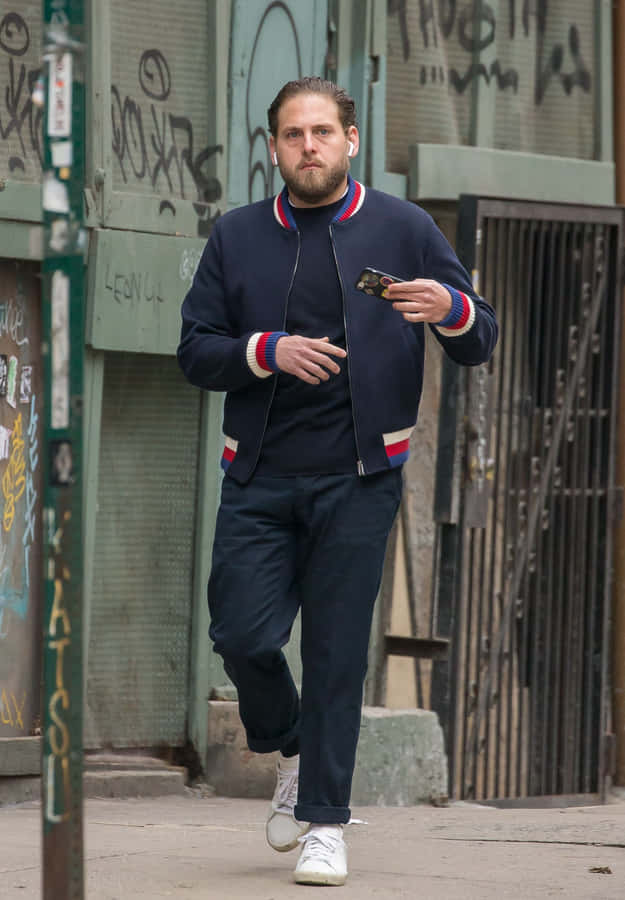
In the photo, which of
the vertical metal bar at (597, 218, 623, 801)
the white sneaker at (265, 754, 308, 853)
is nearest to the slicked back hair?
the white sneaker at (265, 754, 308, 853)

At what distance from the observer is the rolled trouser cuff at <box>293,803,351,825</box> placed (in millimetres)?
4582

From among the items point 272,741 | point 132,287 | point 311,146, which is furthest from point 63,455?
point 132,287

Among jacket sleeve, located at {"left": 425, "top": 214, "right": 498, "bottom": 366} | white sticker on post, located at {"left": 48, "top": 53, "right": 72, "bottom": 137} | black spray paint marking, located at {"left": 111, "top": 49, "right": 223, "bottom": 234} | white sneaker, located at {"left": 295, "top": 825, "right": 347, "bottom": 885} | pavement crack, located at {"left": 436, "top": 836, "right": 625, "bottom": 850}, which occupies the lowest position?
pavement crack, located at {"left": 436, "top": 836, "right": 625, "bottom": 850}

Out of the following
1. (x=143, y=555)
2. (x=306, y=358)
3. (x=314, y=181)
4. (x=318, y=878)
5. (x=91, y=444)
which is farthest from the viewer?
(x=143, y=555)

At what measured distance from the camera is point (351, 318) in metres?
4.57

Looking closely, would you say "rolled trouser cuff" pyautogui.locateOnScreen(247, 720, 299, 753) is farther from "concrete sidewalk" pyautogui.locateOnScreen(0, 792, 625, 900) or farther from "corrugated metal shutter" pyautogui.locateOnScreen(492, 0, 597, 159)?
"corrugated metal shutter" pyautogui.locateOnScreen(492, 0, 597, 159)

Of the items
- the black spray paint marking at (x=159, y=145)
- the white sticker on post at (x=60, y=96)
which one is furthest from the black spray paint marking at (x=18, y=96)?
the white sticker on post at (x=60, y=96)

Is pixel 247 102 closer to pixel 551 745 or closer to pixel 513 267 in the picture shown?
pixel 513 267

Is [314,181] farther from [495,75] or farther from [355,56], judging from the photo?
[495,75]

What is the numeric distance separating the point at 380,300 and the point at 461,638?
3.79 metres

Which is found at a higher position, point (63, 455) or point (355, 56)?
point (355, 56)

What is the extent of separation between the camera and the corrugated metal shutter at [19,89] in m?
6.46

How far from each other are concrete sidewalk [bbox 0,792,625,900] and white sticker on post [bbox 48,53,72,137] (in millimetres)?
1989

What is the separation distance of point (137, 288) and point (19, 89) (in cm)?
89
